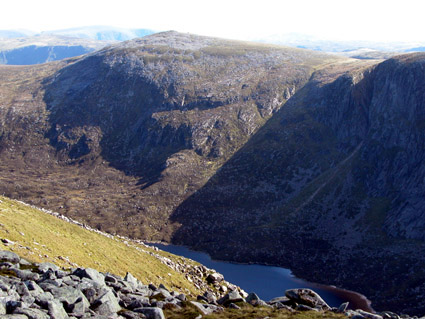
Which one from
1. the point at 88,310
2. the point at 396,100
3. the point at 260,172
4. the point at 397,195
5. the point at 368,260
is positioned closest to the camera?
the point at 88,310

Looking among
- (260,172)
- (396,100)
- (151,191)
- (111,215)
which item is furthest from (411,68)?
(111,215)

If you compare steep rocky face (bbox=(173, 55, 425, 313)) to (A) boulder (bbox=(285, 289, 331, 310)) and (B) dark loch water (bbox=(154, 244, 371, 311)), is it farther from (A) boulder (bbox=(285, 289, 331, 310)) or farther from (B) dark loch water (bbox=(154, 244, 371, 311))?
(A) boulder (bbox=(285, 289, 331, 310))

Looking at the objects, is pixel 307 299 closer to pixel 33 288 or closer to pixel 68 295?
pixel 68 295

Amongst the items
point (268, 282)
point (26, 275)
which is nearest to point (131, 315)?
point (26, 275)

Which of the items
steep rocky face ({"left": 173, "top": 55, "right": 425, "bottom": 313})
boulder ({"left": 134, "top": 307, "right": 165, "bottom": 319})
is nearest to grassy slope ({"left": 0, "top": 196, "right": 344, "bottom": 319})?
boulder ({"left": 134, "top": 307, "right": 165, "bottom": 319})

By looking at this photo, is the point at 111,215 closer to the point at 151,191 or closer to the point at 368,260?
the point at 151,191

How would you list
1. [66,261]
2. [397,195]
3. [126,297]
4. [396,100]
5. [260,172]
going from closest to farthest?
[126,297], [66,261], [397,195], [396,100], [260,172]
